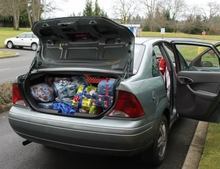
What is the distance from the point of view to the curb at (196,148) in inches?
170

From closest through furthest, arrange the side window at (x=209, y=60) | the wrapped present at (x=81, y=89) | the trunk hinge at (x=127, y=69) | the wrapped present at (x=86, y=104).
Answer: the trunk hinge at (x=127, y=69) → the wrapped present at (x=86, y=104) → the wrapped present at (x=81, y=89) → the side window at (x=209, y=60)

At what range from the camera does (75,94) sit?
431 centimetres

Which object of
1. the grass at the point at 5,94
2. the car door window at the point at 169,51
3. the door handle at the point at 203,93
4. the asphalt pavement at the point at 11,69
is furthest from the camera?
the asphalt pavement at the point at 11,69

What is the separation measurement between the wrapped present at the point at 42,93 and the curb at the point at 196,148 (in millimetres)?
1925

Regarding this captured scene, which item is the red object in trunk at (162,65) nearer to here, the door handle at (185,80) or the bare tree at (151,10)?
the door handle at (185,80)

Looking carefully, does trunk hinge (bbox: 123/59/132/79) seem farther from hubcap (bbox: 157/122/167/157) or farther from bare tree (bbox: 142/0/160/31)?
bare tree (bbox: 142/0/160/31)

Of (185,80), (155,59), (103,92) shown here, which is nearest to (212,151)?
(185,80)

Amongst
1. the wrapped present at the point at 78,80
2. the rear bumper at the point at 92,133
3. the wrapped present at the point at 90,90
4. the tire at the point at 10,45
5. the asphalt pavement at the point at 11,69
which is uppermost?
the wrapped present at the point at 78,80

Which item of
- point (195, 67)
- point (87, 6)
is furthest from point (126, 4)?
point (195, 67)

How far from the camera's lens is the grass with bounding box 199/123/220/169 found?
4.18m

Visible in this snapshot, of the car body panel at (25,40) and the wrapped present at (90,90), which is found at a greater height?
the wrapped present at (90,90)

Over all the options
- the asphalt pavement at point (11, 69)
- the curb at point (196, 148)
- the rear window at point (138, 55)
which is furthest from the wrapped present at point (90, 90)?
the asphalt pavement at point (11, 69)

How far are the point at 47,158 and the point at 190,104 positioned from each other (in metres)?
2.11

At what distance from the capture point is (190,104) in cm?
479
